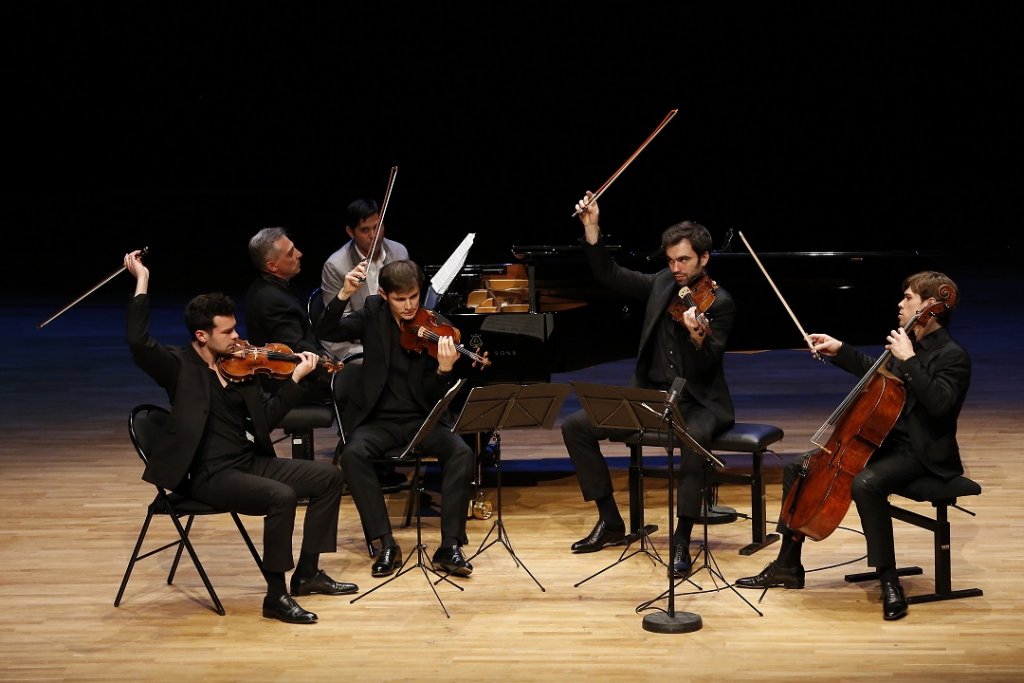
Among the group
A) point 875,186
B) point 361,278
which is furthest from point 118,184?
point 361,278

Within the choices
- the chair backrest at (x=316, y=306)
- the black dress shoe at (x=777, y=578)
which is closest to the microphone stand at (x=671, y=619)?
the black dress shoe at (x=777, y=578)

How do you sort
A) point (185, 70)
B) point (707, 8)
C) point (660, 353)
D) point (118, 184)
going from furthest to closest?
point (118, 184)
point (185, 70)
point (707, 8)
point (660, 353)

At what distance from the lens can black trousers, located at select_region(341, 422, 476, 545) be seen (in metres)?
5.36

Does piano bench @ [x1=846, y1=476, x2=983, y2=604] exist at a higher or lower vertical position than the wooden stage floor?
higher

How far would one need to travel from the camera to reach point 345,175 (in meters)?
14.0

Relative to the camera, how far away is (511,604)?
4.93 metres

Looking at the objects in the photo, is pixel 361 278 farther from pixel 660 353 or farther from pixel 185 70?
pixel 185 70

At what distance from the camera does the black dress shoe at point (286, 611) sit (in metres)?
4.72

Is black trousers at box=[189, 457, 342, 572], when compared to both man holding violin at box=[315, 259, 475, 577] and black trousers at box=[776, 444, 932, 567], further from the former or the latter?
black trousers at box=[776, 444, 932, 567]

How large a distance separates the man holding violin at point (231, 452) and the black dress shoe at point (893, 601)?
206 cm

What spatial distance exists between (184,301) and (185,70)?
2538 millimetres

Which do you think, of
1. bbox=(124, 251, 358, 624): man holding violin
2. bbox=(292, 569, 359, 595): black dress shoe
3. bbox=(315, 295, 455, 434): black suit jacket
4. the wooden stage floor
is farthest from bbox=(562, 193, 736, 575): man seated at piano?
bbox=(124, 251, 358, 624): man holding violin

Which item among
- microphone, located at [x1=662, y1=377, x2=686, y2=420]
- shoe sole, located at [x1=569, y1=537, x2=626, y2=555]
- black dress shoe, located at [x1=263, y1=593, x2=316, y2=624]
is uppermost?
microphone, located at [x1=662, y1=377, x2=686, y2=420]

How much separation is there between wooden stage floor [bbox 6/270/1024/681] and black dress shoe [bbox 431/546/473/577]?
6cm
